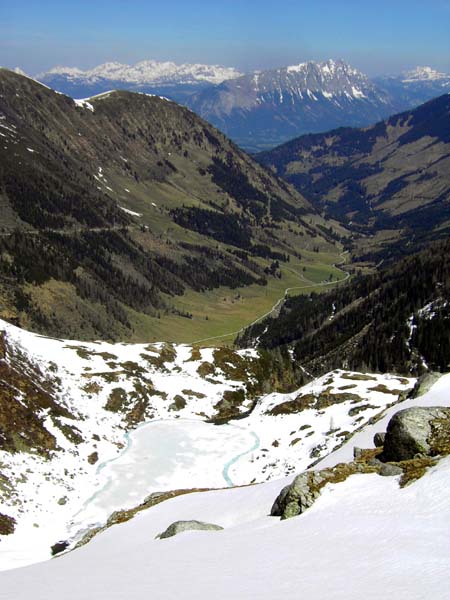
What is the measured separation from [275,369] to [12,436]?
78.7 m

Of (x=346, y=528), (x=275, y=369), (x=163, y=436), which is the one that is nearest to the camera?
(x=346, y=528)

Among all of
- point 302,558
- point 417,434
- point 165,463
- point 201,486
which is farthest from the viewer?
point 165,463

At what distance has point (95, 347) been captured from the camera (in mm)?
135875

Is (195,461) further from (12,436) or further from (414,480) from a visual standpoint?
(414,480)

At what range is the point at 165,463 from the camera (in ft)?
305

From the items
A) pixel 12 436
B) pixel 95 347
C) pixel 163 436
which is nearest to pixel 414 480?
pixel 12 436

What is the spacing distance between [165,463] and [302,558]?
72170 mm

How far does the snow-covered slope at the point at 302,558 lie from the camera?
66.1 feet

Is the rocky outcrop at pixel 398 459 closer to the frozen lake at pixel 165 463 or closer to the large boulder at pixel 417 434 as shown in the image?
the large boulder at pixel 417 434

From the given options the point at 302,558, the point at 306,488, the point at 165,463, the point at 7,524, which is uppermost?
the point at 302,558

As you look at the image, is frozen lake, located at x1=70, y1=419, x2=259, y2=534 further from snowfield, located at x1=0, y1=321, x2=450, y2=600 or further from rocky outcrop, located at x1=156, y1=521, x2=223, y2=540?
rocky outcrop, located at x1=156, y1=521, x2=223, y2=540

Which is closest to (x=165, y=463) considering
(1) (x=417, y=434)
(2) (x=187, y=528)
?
(2) (x=187, y=528)

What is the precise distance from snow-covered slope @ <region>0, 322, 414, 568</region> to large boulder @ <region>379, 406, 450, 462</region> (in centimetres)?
3678

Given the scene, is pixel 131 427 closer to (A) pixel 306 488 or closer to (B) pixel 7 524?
(B) pixel 7 524
